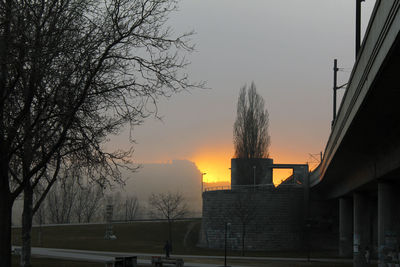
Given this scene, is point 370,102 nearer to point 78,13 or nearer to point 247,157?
point 78,13

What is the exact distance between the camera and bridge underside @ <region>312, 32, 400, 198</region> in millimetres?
12445

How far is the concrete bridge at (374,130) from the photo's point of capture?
427 inches

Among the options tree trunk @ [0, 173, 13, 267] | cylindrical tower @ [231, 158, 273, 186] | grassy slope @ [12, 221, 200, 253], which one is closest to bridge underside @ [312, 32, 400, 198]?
tree trunk @ [0, 173, 13, 267]

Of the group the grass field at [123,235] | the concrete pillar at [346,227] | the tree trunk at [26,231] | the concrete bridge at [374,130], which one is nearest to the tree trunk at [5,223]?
the concrete bridge at [374,130]

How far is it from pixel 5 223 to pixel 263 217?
1869 inches

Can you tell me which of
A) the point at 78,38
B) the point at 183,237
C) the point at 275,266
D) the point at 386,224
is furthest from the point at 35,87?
the point at 183,237

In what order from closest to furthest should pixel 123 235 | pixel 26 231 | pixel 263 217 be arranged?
pixel 26 231 → pixel 263 217 → pixel 123 235

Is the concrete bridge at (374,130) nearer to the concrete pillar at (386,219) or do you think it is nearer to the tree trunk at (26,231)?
the concrete pillar at (386,219)

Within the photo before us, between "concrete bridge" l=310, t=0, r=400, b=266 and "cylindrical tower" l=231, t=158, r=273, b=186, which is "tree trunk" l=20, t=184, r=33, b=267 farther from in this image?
"cylindrical tower" l=231, t=158, r=273, b=186

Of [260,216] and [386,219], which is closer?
[386,219]

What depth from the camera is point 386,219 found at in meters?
28.2

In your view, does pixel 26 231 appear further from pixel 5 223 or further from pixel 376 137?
pixel 376 137

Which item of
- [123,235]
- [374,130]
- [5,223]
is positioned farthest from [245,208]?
[5,223]

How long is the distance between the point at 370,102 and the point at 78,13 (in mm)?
7593
